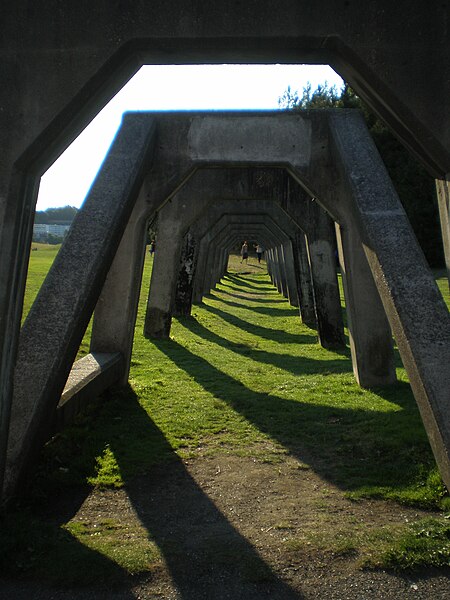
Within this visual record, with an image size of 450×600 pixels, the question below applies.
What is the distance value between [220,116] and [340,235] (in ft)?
9.07

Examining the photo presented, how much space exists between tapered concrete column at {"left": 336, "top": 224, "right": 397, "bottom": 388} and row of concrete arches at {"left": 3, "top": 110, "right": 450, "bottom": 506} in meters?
0.02

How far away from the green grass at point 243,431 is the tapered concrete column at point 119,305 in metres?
0.80

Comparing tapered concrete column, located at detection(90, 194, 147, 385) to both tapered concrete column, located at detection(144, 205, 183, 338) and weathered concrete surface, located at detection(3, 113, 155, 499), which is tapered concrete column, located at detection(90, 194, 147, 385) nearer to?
weathered concrete surface, located at detection(3, 113, 155, 499)

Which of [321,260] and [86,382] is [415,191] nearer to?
[321,260]

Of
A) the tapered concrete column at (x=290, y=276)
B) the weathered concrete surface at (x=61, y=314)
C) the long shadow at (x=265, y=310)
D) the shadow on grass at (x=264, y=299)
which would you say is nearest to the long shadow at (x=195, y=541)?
the weathered concrete surface at (x=61, y=314)

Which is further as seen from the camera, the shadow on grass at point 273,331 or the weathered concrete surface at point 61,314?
the shadow on grass at point 273,331

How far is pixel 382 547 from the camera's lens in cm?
490

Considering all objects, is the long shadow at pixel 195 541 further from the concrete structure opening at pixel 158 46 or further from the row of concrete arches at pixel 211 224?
the concrete structure opening at pixel 158 46

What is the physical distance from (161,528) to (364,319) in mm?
6106

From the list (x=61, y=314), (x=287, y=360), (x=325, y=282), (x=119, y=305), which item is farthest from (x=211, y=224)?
(x=61, y=314)

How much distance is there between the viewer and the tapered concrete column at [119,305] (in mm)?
10711

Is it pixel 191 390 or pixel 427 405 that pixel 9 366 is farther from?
pixel 191 390

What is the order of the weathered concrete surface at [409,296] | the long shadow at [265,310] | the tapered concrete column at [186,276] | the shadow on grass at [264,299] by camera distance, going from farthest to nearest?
the shadow on grass at [264,299], the long shadow at [265,310], the tapered concrete column at [186,276], the weathered concrete surface at [409,296]

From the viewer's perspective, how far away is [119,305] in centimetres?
1071
